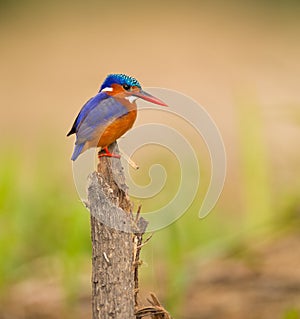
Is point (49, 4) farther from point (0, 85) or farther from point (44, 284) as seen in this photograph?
point (44, 284)

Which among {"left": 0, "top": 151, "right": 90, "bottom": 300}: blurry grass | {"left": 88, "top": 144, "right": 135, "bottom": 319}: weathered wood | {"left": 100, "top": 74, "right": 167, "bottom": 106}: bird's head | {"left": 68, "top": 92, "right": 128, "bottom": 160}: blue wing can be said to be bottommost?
{"left": 88, "top": 144, "right": 135, "bottom": 319}: weathered wood

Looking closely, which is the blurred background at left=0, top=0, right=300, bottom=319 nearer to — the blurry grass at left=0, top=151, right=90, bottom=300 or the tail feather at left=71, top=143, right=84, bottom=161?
the blurry grass at left=0, top=151, right=90, bottom=300

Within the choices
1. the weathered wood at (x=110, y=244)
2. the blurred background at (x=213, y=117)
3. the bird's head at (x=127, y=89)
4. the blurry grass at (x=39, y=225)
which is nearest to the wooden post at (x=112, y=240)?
the weathered wood at (x=110, y=244)

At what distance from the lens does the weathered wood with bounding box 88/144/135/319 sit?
2.59m

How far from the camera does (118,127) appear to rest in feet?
8.29

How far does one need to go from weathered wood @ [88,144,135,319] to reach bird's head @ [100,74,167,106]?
0.55 feet

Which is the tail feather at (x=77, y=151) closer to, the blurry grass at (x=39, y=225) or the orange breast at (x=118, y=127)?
the orange breast at (x=118, y=127)

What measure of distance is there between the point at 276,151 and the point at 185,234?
3.03 meters

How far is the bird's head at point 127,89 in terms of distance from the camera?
8.30 feet

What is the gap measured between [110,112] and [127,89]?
7 cm

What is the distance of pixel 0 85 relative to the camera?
11.3 metres

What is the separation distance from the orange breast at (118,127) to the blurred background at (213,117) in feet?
4.88

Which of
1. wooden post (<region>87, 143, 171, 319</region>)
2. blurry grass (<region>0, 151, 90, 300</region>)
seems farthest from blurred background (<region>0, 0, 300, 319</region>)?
wooden post (<region>87, 143, 171, 319</region>)

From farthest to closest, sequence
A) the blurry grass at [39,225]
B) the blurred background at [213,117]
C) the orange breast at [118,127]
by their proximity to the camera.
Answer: the blurred background at [213,117], the blurry grass at [39,225], the orange breast at [118,127]
